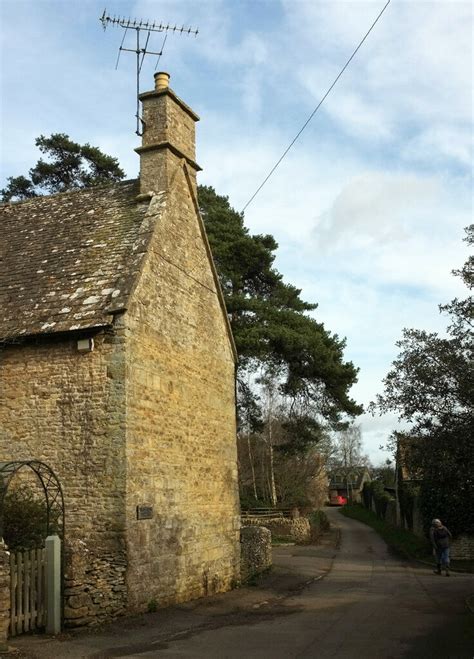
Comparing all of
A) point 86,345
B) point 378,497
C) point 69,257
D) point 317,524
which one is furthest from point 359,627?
point 378,497

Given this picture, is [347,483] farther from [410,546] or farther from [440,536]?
[440,536]

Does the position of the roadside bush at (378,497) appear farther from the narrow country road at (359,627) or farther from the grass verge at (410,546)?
the narrow country road at (359,627)

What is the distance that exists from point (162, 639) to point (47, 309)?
21.9 feet

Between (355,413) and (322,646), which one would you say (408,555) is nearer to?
(355,413)

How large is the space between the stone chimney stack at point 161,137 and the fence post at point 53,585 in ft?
28.5

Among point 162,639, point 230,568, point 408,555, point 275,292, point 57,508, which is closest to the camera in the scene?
point 162,639

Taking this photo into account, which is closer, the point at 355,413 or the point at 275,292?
the point at 355,413

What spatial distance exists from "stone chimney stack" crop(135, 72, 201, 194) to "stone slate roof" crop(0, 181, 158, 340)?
2.33ft

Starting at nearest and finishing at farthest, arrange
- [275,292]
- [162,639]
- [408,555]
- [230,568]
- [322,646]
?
[322,646] → [162,639] → [230,568] → [408,555] → [275,292]

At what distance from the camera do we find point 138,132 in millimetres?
16547

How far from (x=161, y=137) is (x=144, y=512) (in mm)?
9050

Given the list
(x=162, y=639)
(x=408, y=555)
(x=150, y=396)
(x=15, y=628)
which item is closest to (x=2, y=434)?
(x=150, y=396)

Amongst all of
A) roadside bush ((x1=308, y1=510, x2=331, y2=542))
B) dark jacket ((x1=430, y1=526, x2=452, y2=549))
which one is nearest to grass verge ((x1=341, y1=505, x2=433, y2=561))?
roadside bush ((x1=308, y1=510, x2=331, y2=542))

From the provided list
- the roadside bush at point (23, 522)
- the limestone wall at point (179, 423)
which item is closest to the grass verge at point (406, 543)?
the limestone wall at point (179, 423)
